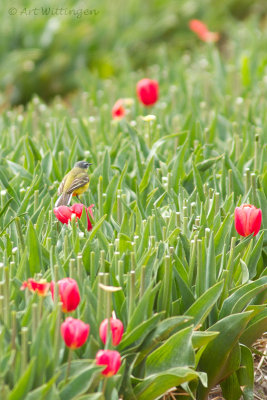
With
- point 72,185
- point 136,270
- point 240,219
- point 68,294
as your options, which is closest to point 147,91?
point 72,185

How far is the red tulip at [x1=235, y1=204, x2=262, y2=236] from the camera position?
275cm

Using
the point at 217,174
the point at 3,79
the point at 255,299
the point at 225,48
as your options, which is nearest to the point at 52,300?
the point at 255,299

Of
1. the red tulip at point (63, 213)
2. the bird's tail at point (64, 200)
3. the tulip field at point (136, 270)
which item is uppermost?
the red tulip at point (63, 213)

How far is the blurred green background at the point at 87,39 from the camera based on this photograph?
7363 mm

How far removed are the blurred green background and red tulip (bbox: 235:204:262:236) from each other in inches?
163

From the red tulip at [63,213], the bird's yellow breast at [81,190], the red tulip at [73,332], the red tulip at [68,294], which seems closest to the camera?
the red tulip at [73,332]

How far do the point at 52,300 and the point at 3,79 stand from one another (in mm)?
5169

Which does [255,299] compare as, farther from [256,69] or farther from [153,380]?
[256,69]

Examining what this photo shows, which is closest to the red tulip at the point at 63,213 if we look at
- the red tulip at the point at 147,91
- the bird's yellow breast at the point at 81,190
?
the bird's yellow breast at the point at 81,190

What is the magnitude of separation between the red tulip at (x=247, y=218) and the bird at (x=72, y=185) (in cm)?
76

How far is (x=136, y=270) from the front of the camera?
8.68ft

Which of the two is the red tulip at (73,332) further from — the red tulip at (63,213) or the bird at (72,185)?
the bird at (72,185)

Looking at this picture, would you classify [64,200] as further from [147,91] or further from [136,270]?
[147,91]

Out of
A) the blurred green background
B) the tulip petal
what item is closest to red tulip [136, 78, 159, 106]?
the tulip petal
